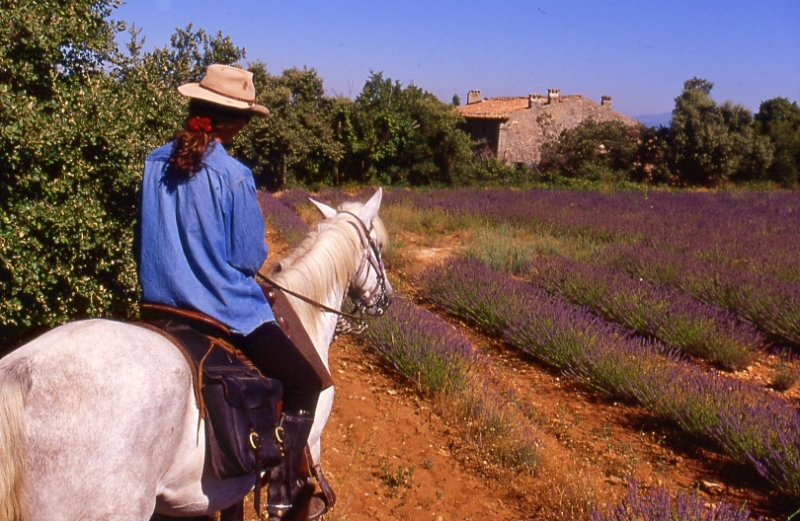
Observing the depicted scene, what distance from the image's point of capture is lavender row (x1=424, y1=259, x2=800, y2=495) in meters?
4.43

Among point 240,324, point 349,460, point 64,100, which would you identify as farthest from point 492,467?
point 64,100

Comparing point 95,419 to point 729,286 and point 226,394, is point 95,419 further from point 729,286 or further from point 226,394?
point 729,286

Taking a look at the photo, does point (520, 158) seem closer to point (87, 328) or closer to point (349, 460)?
point (349, 460)

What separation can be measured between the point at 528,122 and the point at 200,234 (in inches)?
1462

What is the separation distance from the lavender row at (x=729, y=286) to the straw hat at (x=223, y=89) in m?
7.07

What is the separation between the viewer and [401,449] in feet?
16.0

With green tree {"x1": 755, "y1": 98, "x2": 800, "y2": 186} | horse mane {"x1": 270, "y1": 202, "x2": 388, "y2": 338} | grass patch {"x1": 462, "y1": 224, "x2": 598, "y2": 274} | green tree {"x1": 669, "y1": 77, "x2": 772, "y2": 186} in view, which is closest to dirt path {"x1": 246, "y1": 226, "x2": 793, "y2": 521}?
horse mane {"x1": 270, "y1": 202, "x2": 388, "y2": 338}

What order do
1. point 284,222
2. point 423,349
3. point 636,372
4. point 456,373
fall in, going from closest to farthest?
point 456,373 < point 636,372 < point 423,349 < point 284,222

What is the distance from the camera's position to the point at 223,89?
2.51 metres

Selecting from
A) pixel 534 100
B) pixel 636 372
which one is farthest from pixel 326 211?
pixel 534 100

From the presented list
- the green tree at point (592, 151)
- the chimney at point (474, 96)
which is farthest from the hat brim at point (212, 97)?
the chimney at point (474, 96)

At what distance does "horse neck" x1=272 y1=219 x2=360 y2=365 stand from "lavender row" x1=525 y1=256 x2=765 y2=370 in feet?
15.9

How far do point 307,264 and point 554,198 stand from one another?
59.6 feet

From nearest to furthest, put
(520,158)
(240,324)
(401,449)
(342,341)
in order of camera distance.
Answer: (240,324) < (401,449) < (342,341) < (520,158)
